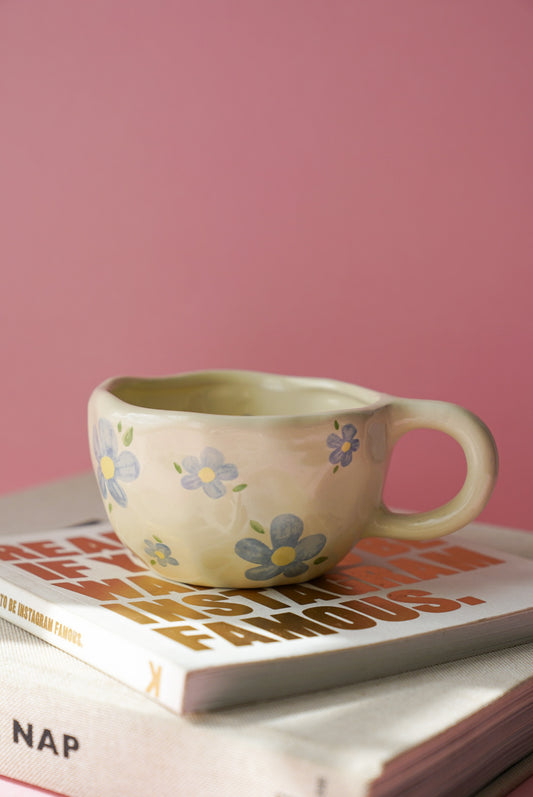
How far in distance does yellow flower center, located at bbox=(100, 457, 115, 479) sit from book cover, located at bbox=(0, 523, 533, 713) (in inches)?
1.6

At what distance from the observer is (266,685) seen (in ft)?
1.10

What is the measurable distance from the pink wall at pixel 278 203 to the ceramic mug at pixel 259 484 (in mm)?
444

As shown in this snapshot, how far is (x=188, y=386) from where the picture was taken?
1.73 feet

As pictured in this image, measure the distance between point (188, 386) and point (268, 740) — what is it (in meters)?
0.26

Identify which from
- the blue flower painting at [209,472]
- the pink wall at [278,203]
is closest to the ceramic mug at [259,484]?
the blue flower painting at [209,472]

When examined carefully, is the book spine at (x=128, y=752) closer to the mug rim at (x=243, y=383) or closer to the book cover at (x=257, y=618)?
the book cover at (x=257, y=618)

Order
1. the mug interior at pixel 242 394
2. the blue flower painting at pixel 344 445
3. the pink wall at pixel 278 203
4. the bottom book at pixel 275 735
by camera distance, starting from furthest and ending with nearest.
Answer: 1. the pink wall at pixel 278 203
2. the mug interior at pixel 242 394
3. the blue flower painting at pixel 344 445
4. the bottom book at pixel 275 735

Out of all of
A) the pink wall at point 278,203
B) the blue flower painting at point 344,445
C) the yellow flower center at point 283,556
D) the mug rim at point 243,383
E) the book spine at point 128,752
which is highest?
the pink wall at point 278,203

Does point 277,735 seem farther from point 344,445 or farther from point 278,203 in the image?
point 278,203

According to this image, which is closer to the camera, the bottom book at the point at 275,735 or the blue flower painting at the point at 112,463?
the bottom book at the point at 275,735

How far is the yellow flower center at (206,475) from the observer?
1.27 ft

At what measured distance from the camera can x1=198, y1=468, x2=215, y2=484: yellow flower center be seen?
388 mm

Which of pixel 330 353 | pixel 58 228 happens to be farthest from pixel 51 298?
pixel 330 353

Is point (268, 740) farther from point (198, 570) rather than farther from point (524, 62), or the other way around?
point (524, 62)
